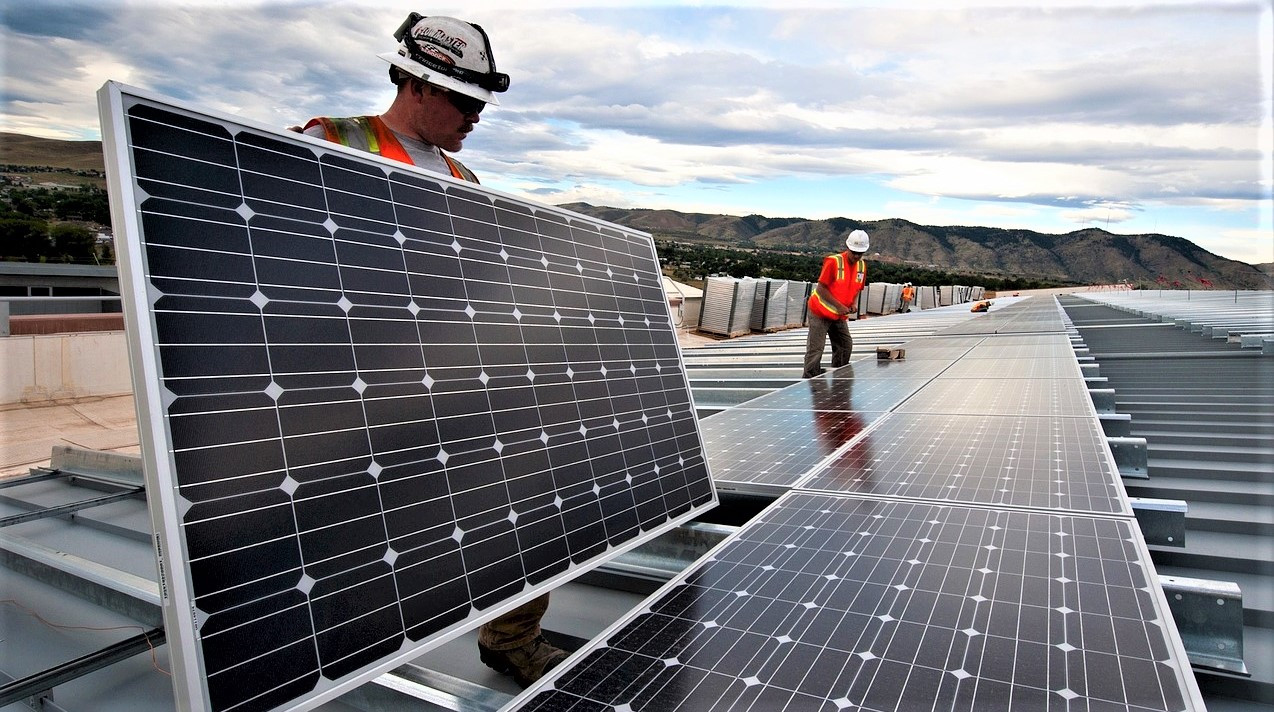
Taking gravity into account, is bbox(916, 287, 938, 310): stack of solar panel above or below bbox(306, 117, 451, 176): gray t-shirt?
below

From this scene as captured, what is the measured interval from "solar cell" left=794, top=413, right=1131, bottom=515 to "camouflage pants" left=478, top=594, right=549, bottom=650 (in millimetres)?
1685

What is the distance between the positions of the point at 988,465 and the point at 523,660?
297 centimetres

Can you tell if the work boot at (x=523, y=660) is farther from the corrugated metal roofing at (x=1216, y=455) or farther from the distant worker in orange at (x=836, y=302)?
the distant worker in orange at (x=836, y=302)

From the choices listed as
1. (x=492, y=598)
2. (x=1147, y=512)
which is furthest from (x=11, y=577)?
(x=1147, y=512)

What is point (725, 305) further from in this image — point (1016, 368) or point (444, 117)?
point (444, 117)

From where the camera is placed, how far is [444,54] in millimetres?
3217

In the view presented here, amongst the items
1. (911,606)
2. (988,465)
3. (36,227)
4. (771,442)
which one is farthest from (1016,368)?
(36,227)

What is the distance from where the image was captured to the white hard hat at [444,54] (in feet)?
10.4

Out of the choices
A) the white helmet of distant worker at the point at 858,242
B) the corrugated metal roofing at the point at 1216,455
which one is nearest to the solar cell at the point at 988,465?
the corrugated metal roofing at the point at 1216,455

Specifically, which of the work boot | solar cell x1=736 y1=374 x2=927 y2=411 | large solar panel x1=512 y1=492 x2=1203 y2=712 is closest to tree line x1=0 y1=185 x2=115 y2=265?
solar cell x1=736 y1=374 x2=927 y2=411

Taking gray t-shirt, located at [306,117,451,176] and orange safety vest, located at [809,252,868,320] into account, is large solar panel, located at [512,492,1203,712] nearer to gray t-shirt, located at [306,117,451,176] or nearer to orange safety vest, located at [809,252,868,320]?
gray t-shirt, located at [306,117,451,176]

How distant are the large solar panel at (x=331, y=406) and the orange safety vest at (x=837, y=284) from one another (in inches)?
327

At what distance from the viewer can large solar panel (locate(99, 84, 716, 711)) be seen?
1729 mm

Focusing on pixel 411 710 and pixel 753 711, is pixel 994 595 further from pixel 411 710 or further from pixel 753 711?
pixel 411 710
